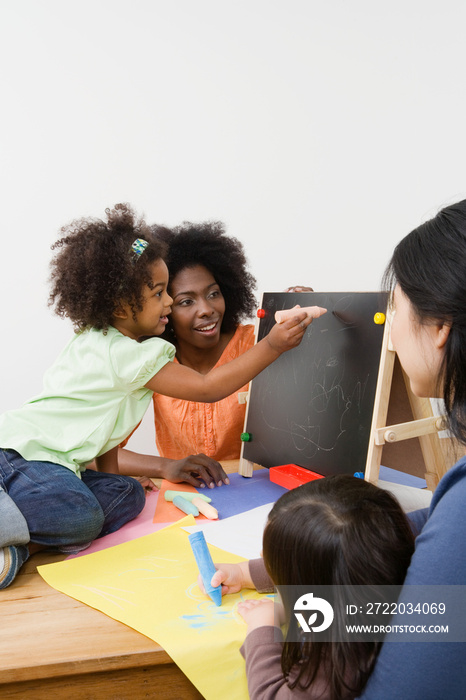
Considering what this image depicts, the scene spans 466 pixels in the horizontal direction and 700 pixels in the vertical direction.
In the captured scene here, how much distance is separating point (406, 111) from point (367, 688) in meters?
2.45

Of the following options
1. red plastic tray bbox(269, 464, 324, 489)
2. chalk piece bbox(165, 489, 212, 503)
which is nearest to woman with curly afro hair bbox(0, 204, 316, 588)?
chalk piece bbox(165, 489, 212, 503)

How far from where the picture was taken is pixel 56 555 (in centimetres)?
129

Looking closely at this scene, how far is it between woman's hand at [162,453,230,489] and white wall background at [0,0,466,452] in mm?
991

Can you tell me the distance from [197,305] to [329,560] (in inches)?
51.2

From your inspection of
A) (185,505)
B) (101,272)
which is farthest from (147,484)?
(101,272)

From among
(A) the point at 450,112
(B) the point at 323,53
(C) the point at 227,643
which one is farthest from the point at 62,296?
(A) the point at 450,112

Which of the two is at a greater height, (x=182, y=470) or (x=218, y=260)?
(x=218, y=260)

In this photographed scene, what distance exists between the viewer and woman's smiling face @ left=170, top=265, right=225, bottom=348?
196 centimetres

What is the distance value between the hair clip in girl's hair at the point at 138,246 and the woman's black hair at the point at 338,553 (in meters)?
0.91

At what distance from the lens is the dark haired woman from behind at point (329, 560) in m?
0.74

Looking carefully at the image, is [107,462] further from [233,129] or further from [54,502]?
[233,129]

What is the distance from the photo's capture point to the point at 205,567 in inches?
41.6

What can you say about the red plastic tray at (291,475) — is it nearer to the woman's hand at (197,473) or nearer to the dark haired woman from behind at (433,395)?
the woman's hand at (197,473)

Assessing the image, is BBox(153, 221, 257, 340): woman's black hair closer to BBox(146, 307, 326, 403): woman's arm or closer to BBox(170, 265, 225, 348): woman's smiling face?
BBox(170, 265, 225, 348): woman's smiling face
